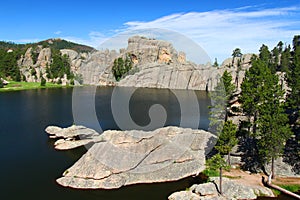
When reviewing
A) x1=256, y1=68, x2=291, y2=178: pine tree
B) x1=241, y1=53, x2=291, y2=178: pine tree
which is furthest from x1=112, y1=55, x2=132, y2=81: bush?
x1=256, y1=68, x2=291, y2=178: pine tree

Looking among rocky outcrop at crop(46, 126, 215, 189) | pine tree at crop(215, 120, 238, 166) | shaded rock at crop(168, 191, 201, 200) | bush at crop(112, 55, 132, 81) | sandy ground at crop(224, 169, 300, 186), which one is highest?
bush at crop(112, 55, 132, 81)

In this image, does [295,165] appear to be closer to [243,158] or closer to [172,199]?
[243,158]

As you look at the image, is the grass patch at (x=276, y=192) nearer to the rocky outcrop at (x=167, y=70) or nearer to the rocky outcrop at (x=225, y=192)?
the rocky outcrop at (x=225, y=192)

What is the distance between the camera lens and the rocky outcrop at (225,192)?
92.4 ft

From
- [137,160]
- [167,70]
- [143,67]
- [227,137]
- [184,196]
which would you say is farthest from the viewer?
[143,67]

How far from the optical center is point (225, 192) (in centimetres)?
2859

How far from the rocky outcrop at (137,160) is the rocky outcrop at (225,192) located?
Answer: 4178 mm

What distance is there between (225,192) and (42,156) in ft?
84.6

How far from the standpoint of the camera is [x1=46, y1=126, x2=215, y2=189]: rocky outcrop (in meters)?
31.8

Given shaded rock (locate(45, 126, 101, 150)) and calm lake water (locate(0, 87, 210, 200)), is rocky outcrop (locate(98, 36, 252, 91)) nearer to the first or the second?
calm lake water (locate(0, 87, 210, 200))

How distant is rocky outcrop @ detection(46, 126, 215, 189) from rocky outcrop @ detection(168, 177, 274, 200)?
4178 mm

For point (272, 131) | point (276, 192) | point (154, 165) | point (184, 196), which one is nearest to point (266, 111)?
point (272, 131)

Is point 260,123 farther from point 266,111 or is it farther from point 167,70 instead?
point 167,70

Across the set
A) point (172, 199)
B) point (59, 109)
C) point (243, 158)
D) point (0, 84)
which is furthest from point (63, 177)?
point (0, 84)
